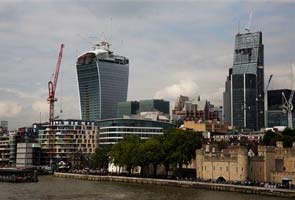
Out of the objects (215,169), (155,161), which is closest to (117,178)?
(155,161)

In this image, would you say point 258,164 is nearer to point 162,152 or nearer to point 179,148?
point 179,148

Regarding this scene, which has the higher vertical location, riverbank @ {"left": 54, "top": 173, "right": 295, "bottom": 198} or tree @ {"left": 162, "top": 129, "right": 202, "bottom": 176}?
tree @ {"left": 162, "top": 129, "right": 202, "bottom": 176}

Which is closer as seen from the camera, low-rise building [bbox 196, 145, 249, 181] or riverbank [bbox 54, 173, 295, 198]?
riverbank [bbox 54, 173, 295, 198]

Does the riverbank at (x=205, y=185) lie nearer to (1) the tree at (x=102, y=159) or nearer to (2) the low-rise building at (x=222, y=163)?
(2) the low-rise building at (x=222, y=163)

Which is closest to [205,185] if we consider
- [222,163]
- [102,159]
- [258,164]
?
[222,163]

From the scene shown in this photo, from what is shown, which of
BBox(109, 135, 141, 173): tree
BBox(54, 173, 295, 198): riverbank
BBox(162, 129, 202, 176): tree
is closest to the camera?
BBox(54, 173, 295, 198): riverbank

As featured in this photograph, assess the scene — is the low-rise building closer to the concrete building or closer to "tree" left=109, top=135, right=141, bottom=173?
the concrete building

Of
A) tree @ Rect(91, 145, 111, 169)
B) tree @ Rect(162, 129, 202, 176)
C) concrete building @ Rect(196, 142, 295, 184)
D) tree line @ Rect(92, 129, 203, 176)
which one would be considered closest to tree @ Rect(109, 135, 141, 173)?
tree line @ Rect(92, 129, 203, 176)

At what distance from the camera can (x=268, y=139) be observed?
154 meters

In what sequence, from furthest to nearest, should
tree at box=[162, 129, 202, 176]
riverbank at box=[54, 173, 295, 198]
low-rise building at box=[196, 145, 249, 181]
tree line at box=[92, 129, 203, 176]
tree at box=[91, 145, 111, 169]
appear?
tree at box=[91, 145, 111, 169] < tree line at box=[92, 129, 203, 176] < tree at box=[162, 129, 202, 176] < low-rise building at box=[196, 145, 249, 181] < riverbank at box=[54, 173, 295, 198]

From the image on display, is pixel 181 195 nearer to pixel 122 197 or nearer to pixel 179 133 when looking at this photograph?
pixel 122 197

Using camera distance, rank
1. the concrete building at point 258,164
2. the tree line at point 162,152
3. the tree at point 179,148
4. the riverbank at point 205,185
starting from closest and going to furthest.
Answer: the riverbank at point 205,185
the concrete building at point 258,164
the tree at point 179,148
the tree line at point 162,152

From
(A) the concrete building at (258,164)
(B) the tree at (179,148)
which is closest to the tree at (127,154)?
(B) the tree at (179,148)

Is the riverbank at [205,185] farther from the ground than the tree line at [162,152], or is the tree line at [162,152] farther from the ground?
the tree line at [162,152]
